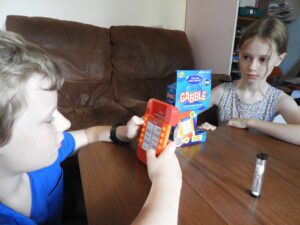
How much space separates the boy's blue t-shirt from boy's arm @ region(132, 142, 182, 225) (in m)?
0.28

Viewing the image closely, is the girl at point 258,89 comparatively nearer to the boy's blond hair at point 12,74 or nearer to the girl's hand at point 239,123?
the girl's hand at point 239,123

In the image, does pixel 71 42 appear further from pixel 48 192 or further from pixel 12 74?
pixel 12 74

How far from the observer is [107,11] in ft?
7.20

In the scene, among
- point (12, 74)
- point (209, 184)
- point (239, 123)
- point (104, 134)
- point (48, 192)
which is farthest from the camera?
point (239, 123)

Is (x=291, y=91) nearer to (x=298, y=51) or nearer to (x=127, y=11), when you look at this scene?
(x=298, y=51)

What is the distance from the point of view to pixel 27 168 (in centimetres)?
50

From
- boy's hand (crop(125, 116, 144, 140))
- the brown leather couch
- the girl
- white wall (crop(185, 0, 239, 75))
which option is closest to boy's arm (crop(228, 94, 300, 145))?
the girl

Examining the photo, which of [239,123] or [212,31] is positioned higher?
[212,31]

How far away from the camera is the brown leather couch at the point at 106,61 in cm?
175

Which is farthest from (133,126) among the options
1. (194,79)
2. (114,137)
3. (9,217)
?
(9,217)

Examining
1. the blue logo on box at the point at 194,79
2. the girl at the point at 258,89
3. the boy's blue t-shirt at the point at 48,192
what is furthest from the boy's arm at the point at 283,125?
the boy's blue t-shirt at the point at 48,192

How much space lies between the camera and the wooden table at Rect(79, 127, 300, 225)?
1.59 ft

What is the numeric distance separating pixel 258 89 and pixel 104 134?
811 millimetres

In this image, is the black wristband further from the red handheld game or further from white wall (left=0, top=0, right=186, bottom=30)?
white wall (left=0, top=0, right=186, bottom=30)
